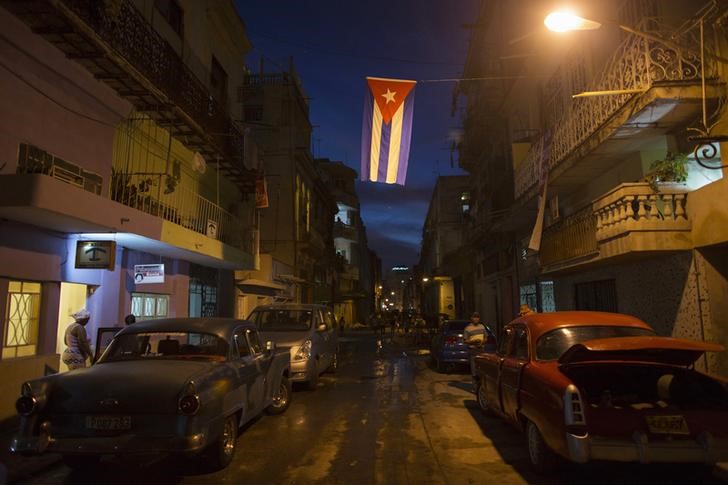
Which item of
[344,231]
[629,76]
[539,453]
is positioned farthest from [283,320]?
[344,231]

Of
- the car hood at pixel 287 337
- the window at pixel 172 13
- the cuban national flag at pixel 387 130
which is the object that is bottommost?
the car hood at pixel 287 337

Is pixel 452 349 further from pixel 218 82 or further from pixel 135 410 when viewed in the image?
pixel 218 82

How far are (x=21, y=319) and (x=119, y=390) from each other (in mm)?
4741

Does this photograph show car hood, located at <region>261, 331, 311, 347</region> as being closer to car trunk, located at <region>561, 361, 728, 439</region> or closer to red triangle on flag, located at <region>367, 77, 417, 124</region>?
red triangle on flag, located at <region>367, 77, 417, 124</region>

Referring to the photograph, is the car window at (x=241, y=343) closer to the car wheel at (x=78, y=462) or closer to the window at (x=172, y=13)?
the car wheel at (x=78, y=462)

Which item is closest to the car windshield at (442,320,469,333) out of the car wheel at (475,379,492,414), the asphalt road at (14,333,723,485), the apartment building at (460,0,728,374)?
the apartment building at (460,0,728,374)

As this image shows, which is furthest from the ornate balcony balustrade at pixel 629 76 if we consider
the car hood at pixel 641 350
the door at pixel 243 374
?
the door at pixel 243 374

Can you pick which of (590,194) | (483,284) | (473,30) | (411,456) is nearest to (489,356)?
(411,456)

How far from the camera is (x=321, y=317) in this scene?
12.9 metres

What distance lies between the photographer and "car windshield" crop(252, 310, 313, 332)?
12.0 m

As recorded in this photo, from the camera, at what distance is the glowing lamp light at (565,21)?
6992 millimetres

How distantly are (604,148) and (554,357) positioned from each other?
6.66 meters

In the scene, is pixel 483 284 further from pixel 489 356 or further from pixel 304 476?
pixel 304 476

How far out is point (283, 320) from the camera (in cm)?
1246
